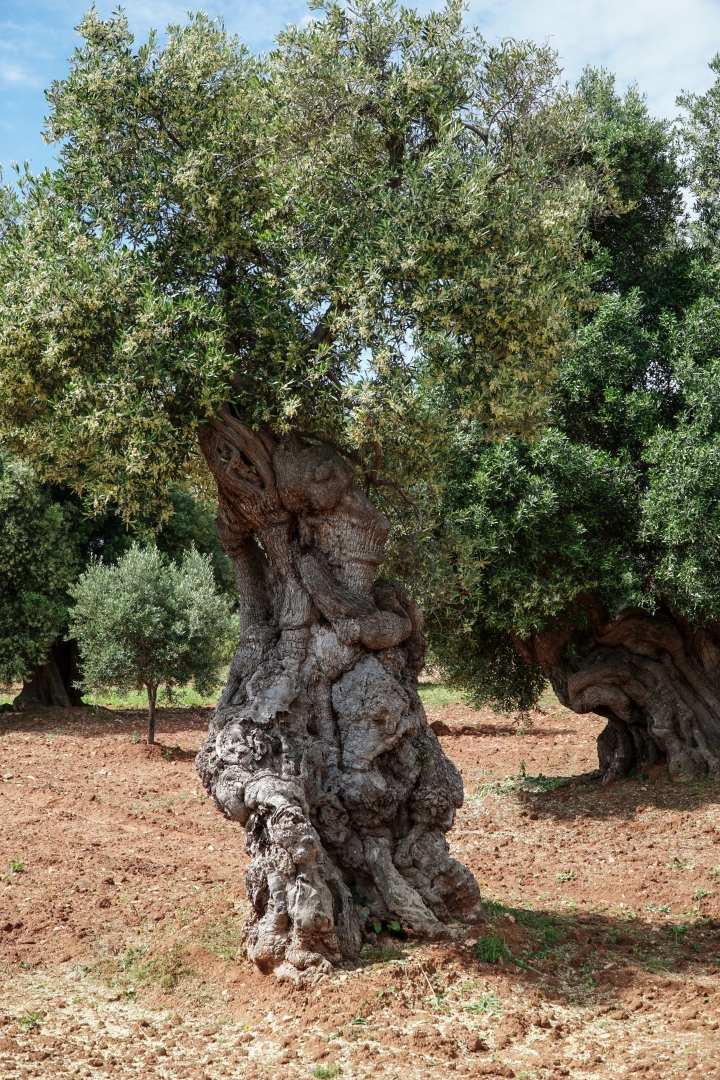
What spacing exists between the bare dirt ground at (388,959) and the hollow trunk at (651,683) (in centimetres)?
60

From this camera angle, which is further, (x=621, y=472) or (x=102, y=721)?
(x=102, y=721)

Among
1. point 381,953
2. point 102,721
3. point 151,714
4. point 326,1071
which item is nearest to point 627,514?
point 381,953

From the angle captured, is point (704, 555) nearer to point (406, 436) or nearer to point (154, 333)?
point (406, 436)

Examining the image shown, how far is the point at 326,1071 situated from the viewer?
18.6 feet

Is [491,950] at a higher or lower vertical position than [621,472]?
lower

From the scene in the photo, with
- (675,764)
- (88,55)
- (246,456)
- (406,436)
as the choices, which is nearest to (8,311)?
(246,456)

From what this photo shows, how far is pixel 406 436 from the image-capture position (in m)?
7.77

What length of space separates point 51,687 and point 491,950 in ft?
69.7

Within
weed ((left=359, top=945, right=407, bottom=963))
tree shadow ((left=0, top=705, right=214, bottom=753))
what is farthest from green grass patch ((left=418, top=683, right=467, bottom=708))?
weed ((left=359, top=945, right=407, bottom=963))

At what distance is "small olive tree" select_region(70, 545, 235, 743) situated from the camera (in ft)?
64.1

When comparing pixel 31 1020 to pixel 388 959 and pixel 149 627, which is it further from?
pixel 149 627

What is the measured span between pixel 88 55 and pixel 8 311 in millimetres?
2717

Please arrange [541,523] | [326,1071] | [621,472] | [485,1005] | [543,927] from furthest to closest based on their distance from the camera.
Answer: [621,472]
[541,523]
[543,927]
[485,1005]
[326,1071]

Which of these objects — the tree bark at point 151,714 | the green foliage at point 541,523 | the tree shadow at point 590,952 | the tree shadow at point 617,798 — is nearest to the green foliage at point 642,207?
the green foliage at point 541,523
